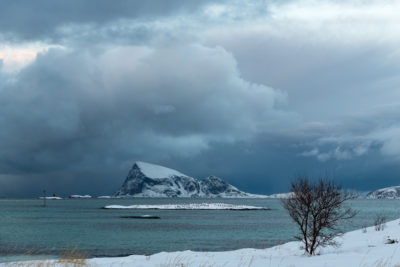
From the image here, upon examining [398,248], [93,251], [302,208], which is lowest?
[93,251]

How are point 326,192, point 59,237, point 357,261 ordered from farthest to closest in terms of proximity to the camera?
point 59,237 → point 326,192 → point 357,261

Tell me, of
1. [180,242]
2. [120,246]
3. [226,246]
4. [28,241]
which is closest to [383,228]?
[226,246]

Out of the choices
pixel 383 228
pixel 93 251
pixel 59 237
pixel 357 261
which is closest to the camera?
pixel 357 261

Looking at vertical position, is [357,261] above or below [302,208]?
below

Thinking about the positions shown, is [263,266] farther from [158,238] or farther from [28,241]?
[28,241]

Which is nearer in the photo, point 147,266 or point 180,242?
point 147,266

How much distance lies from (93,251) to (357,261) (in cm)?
3377

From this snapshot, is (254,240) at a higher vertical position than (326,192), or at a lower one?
lower

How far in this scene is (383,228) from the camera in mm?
40125

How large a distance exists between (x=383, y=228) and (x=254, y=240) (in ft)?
58.9

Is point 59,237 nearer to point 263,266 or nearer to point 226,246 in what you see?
→ point 226,246

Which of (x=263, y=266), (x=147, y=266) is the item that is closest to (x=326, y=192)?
(x=263, y=266)

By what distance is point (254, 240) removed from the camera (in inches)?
2124

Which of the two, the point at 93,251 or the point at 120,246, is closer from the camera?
the point at 93,251
